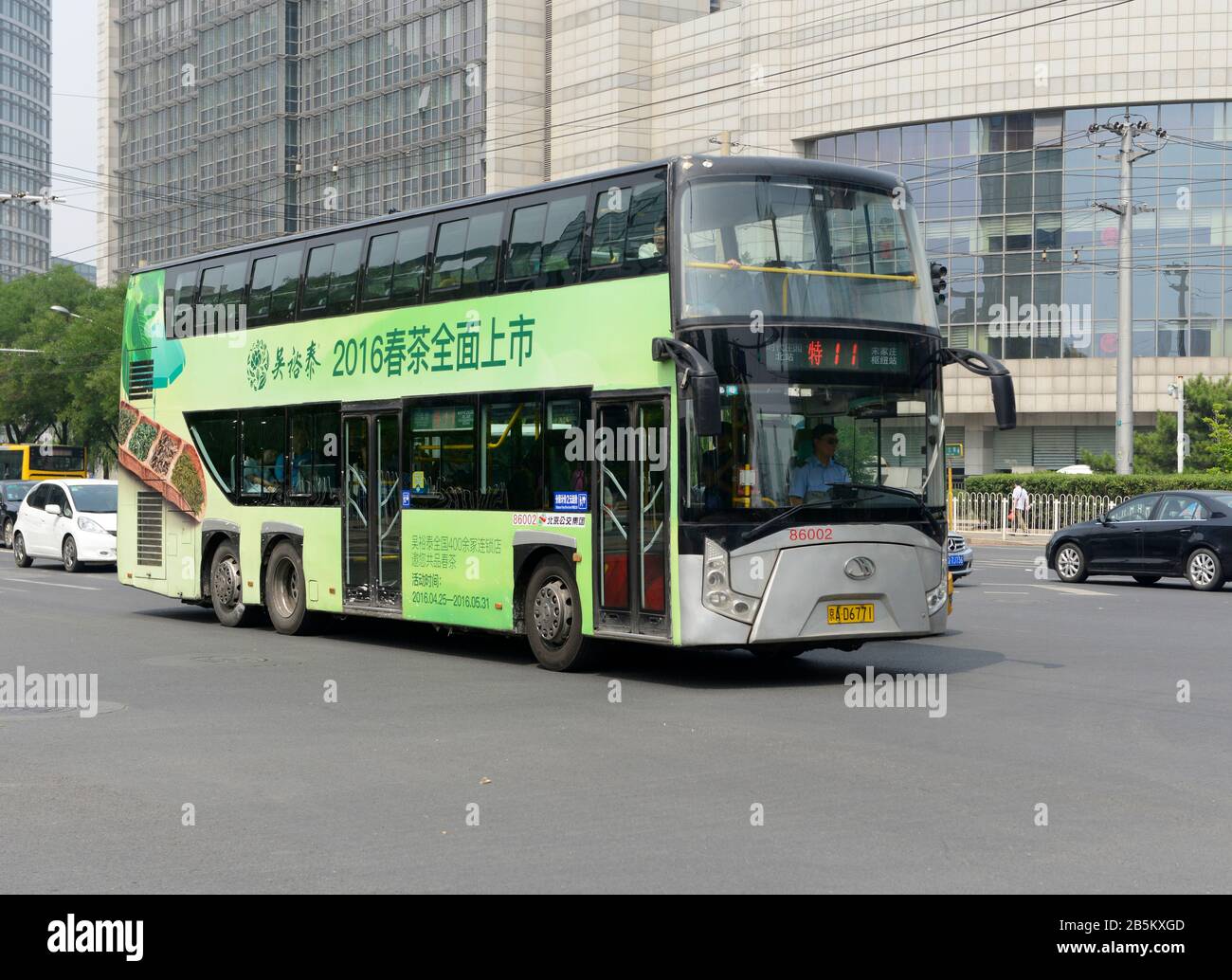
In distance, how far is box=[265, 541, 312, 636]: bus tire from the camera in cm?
1797

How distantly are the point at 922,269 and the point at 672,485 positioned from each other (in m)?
2.88

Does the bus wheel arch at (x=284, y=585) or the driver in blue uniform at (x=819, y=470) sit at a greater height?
the driver in blue uniform at (x=819, y=470)

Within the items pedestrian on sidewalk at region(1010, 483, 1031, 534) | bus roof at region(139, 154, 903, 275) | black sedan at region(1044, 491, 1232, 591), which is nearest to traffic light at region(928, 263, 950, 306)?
bus roof at region(139, 154, 903, 275)

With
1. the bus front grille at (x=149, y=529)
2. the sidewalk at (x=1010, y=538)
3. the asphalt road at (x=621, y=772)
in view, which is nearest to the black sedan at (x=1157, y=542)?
the asphalt road at (x=621, y=772)

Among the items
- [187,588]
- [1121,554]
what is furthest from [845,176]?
[1121,554]

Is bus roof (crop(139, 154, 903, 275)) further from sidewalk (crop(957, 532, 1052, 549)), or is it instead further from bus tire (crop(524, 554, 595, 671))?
sidewalk (crop(957, 532, 1052, 549))

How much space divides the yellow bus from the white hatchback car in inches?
1169

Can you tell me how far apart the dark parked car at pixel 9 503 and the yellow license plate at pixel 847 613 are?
33396 mm

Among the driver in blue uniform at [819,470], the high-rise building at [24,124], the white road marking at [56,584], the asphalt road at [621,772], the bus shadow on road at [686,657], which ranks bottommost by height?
the white road marking at [56,584]

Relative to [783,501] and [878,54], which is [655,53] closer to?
[878,54]

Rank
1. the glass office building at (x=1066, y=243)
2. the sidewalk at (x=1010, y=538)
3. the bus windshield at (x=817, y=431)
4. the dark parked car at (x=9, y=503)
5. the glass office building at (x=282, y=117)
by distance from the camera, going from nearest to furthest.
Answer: the bus windshield at (x=817, y=431) < the dark parked car at (x=9, y=503) < the sidewalk at (x=1010, y=538) < the glass office building at (x=1066, y=243) < the glass office building at (x=282, y=117)

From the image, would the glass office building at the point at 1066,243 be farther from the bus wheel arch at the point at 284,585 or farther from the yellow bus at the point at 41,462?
the bus wheel arch at the point at 284,585

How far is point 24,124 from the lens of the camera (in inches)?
6344

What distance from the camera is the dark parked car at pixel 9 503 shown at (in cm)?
4234
